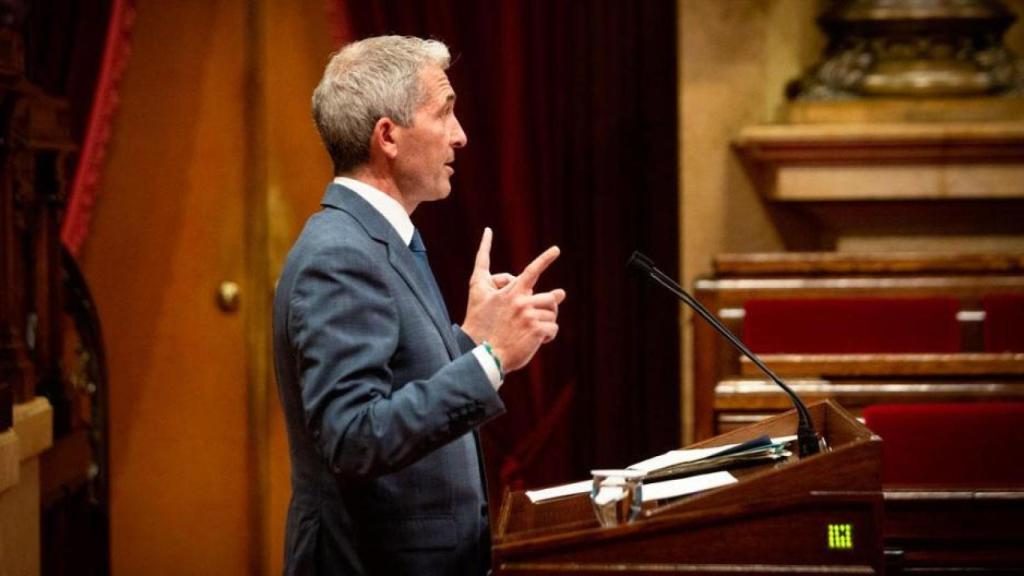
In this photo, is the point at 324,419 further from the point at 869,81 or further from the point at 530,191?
the point at 869,81

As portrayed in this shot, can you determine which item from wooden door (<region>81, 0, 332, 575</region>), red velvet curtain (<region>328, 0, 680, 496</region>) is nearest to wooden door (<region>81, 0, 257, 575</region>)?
wooden door (<region>81, 0, 332, 575</region>)

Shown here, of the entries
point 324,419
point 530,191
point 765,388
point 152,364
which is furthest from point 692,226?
point 324,419

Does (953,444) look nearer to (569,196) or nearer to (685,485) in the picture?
(685,485)

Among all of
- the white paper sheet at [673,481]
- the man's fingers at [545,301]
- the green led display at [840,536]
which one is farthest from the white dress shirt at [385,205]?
the green led display at [840,536]

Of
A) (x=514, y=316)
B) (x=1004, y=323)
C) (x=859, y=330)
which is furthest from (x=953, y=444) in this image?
(x=514, y=316)

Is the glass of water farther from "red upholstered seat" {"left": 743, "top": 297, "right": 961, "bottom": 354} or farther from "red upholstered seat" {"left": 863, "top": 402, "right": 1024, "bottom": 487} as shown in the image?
"red upholstered seat" {"left": 743, "top": 297, "right": 961, "bottom": 354}

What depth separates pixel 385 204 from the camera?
1848mm

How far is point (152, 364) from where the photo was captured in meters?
4.50

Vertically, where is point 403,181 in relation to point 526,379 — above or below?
above

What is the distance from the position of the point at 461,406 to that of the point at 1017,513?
1223 mm

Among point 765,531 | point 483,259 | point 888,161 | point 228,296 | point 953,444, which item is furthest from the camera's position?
point 228,296

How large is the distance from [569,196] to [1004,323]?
136 cm

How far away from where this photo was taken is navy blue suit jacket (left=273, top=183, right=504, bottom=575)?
5.27 feet

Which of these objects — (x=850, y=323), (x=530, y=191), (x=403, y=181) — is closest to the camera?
(x=403, y=181)
